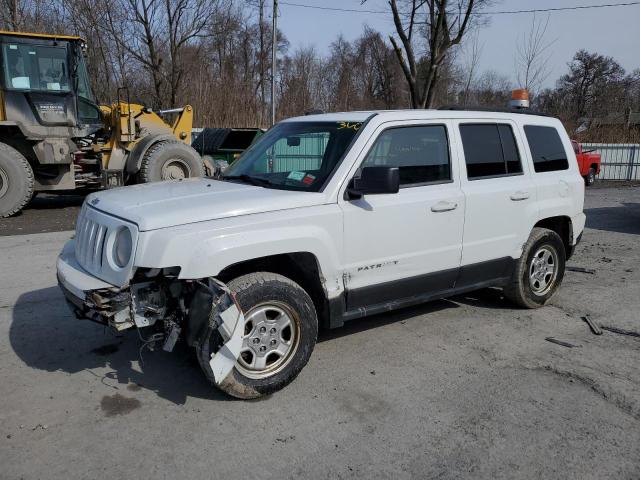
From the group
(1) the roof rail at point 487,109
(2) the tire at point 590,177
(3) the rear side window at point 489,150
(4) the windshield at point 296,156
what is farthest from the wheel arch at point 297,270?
(2) the tire at point 590,177

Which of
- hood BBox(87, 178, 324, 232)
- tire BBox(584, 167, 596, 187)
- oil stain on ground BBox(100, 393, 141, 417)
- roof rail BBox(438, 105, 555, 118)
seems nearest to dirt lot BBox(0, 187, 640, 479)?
oil stain on ground BBox(100, 393, 141, 417)

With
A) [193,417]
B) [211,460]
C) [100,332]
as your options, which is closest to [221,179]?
[100,332]

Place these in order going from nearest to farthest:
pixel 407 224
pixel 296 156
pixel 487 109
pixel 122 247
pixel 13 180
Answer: pixel 122 247, pixel 407 224, pixel 296 156, pixel 487 109, pixel 13 180

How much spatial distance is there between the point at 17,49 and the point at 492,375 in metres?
10.6

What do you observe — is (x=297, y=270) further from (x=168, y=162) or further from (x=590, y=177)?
(x=590, y=177)

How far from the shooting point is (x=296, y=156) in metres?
4.67

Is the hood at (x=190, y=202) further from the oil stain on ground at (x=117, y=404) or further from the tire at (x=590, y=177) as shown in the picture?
the tire at (x=590, y=177)

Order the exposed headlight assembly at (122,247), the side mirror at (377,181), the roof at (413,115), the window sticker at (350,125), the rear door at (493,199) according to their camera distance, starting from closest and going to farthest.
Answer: the exposed headlight assembly at (122,247)
the side mirror at (377,181)
the window sticker at (350,125)
the roof at (413,115)
the rear door at (493,199)

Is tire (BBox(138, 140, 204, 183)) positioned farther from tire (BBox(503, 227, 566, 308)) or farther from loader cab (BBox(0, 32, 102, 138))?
tire (BBox(503, 227, 566, 308))

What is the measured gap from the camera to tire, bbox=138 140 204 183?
11820 millimetres

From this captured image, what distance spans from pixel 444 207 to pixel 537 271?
1.75m

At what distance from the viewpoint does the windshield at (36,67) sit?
10.4 meters

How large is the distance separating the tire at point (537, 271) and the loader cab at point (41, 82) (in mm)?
9375

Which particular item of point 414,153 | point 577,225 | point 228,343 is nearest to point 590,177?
point 577,225
